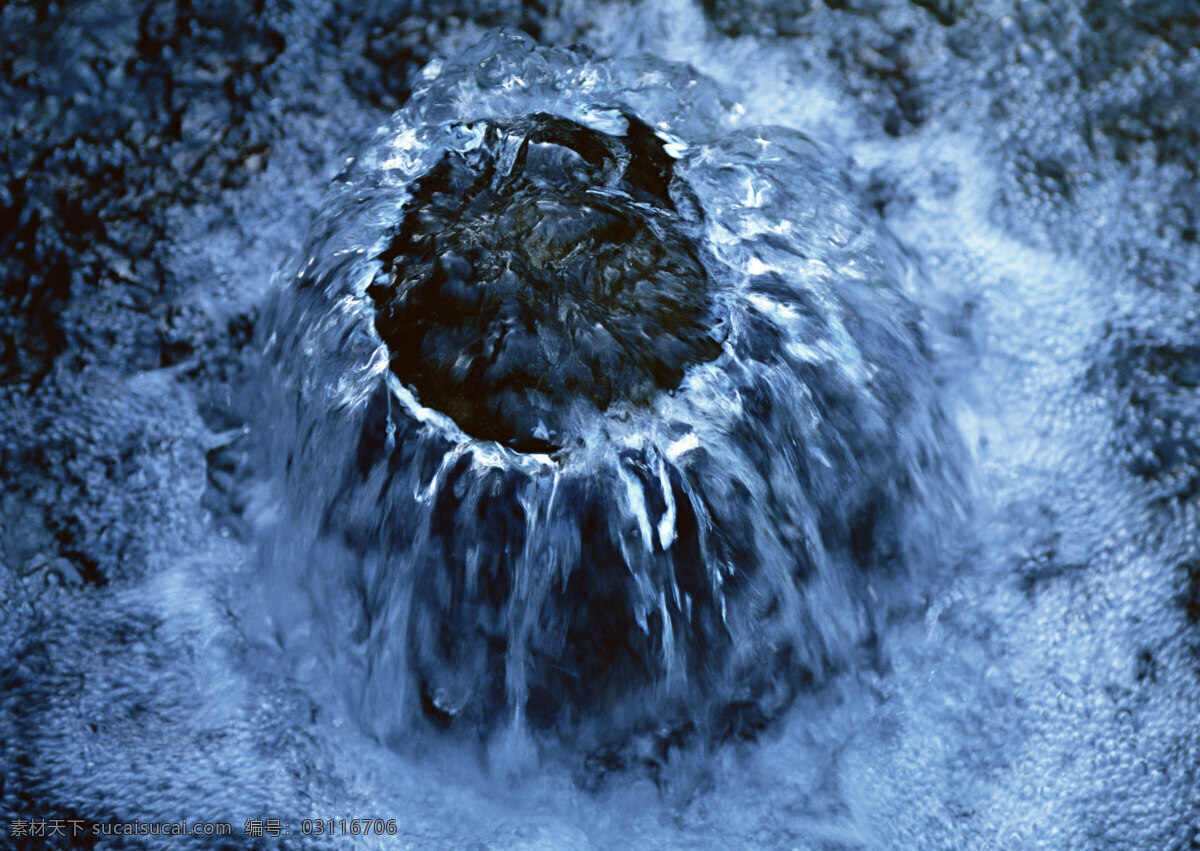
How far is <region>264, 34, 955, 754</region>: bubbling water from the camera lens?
85.3 inches

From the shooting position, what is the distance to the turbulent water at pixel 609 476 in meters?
2.15

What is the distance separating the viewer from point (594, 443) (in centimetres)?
219

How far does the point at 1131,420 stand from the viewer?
2529 millimetres

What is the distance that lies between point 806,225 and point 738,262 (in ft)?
0.86

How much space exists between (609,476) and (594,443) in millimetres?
83

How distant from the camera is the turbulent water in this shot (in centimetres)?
215

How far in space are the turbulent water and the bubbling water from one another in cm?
1

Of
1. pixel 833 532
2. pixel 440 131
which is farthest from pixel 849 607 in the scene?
Answer: pixel 440 131

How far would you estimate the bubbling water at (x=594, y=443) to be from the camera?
217cm

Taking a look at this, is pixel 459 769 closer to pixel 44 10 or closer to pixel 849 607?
pixel 849 607

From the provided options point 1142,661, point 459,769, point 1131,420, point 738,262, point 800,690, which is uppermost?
point 738,262

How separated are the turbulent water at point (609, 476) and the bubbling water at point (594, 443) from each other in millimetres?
11

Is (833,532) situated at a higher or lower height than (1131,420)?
lower

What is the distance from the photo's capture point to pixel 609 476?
2162mm
